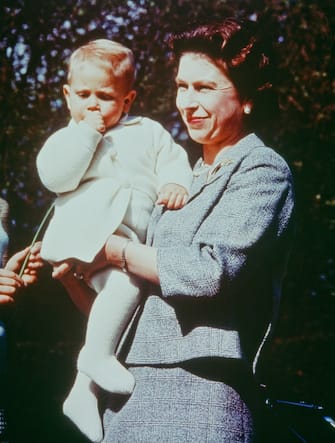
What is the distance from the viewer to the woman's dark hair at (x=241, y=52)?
1.83 metres

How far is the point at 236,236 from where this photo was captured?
1600 mm

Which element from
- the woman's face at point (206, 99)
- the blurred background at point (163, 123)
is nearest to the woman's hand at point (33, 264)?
the woman's face at point (206, 99)

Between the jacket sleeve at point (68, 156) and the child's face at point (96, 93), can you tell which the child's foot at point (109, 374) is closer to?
the jacket sleeve at point (68, 156)

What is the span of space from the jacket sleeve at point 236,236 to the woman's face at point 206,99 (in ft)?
0.57

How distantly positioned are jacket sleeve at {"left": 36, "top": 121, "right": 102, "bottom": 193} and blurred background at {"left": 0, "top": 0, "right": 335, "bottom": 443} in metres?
1.38

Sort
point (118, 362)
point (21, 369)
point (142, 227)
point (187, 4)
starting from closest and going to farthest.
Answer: point (118, 362), point (142, 227), point (21, 369), point (187, 4)

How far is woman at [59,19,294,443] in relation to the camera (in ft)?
5.30

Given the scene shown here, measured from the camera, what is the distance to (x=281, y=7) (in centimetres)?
355

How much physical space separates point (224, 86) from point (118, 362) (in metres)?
0.87

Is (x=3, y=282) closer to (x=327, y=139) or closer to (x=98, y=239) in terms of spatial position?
(x=98, y=239)

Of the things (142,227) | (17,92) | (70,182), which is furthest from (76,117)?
(17,92)

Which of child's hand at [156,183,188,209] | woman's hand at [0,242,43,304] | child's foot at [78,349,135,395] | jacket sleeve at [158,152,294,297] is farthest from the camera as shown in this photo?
woman's hand at [0,242,43,304]

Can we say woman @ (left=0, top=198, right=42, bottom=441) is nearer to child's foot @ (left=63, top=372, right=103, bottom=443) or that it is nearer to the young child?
the young child

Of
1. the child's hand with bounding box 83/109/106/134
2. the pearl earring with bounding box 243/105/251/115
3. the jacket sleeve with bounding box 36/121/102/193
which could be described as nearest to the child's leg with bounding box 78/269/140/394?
the jacket sleeve with bounding box 36/121/102/193
